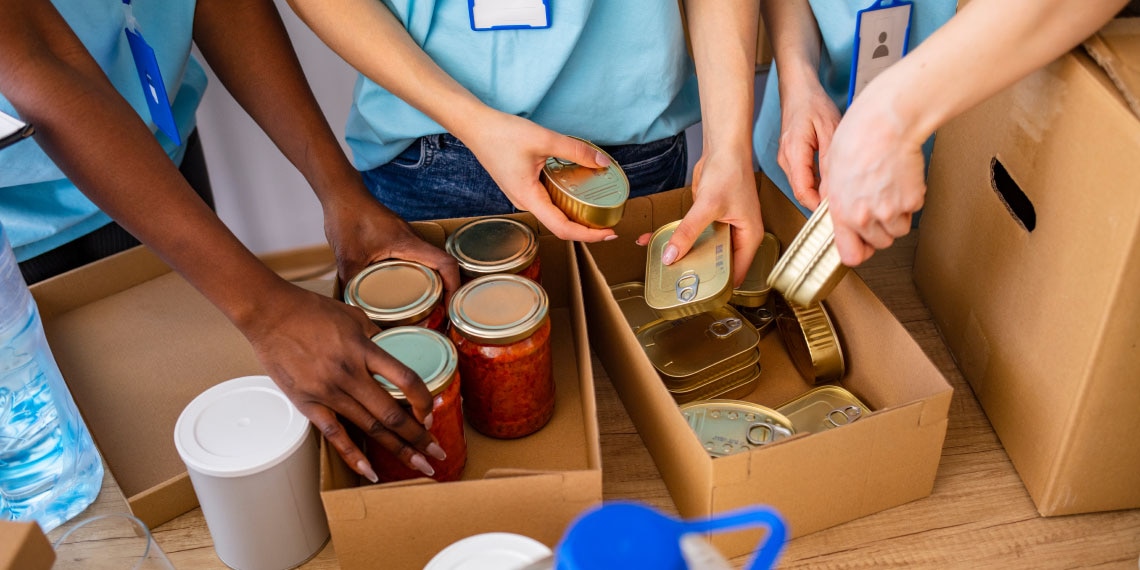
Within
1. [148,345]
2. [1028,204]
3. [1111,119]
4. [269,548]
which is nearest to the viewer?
[1111,119]

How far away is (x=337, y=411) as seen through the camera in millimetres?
863

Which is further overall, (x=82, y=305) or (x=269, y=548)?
(x=82, y=305)

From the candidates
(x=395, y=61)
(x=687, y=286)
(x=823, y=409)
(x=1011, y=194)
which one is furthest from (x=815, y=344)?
(x=395, y=61)

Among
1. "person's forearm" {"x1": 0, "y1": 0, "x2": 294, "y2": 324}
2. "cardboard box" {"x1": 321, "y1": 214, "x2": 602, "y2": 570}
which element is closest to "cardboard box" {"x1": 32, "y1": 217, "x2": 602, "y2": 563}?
"cardboard box" {"x1": 321, "y1": 214, "x2": 602, "y2": 570}

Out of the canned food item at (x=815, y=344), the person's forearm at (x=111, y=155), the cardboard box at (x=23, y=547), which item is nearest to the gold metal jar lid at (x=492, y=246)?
the person's forearm at (x=111, y=155)

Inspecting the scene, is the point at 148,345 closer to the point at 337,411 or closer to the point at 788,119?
the point at 337,411

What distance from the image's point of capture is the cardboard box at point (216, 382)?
2.67ft

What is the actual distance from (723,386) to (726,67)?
0.44m

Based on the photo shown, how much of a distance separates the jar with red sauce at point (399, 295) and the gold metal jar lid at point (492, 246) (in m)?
0.05

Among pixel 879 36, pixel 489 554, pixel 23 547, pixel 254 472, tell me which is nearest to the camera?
pixel 23 547

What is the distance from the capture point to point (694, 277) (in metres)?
1.02

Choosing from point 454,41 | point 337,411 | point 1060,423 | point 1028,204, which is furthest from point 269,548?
point 1028,204

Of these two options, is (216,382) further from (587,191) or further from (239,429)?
(587,191)

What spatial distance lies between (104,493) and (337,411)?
0.31m
